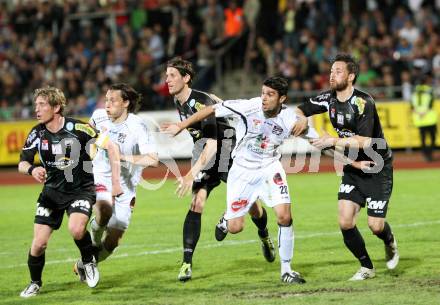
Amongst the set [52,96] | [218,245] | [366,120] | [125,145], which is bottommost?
[218,245]

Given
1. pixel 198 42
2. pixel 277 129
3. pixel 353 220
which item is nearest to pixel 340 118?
pixel 277 129

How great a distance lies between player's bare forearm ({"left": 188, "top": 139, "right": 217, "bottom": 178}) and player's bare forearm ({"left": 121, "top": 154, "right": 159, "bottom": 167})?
1.30 ft

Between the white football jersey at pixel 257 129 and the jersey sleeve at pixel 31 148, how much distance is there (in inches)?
71.2

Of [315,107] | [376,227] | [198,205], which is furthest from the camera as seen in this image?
[198,205]

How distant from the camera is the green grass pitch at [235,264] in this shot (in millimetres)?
8445

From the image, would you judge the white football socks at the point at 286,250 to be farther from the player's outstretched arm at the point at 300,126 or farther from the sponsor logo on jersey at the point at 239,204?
the player's outstretched arm at the point at 300,126

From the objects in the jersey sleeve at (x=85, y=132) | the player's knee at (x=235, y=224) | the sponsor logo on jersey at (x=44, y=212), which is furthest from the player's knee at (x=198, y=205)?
the sponsor logo on jersey at (x=44, y=212)

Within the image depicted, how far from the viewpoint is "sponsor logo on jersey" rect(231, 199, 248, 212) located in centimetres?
947

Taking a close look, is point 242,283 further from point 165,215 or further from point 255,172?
point 165,215

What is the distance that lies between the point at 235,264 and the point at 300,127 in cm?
212

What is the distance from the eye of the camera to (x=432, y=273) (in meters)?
9.13

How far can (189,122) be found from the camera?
29.3ft

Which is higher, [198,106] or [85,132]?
[198,106]

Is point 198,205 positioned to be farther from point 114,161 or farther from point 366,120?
point 366,120
